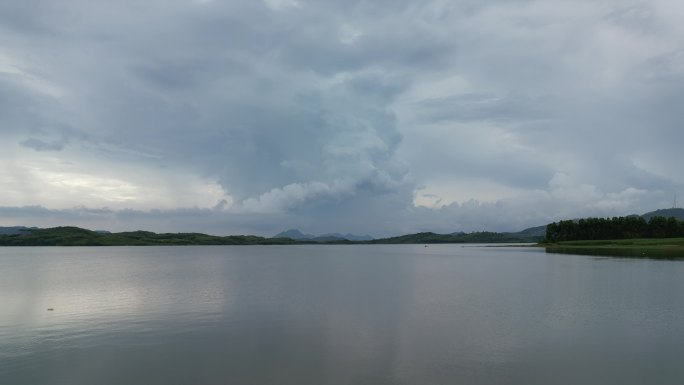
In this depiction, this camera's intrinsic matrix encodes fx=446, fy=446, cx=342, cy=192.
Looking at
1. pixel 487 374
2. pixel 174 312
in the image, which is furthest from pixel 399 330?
pixel 174 312

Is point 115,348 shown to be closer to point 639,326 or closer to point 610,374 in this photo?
point 610,374

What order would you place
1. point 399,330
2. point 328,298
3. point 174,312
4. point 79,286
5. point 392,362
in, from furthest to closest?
point 79,286, point 328,298, point 174,312, point 399,330, point 392,362

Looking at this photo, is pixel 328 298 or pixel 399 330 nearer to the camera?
pixel 399 330

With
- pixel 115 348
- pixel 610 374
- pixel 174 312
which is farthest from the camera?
pixel 174 312

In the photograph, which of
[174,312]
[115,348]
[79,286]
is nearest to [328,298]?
[174,312]

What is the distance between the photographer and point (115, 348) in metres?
30.1

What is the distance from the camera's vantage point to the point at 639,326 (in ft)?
119

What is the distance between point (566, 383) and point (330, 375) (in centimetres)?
1221

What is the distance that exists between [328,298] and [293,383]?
30361 mm

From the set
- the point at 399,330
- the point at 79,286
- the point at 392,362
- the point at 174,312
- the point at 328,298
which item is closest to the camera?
the point at 392,362

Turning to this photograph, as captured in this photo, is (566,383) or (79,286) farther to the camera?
(79,286)

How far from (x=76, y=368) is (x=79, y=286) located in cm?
4773

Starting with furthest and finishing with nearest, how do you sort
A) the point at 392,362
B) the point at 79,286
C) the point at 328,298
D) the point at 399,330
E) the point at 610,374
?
the point at 79,286, the point at 328,298, the point at 399,330, the point at 392,362, the point at 610,374

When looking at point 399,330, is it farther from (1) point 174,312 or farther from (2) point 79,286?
(2) point 79,286
